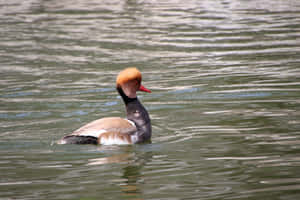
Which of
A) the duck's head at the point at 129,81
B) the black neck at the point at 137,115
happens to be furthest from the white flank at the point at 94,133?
the duck's head at the point at 129,81

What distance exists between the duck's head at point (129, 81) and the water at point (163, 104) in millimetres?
787

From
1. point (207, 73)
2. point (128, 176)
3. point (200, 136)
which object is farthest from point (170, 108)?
point (128, 176)

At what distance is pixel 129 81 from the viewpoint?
8.53 meters

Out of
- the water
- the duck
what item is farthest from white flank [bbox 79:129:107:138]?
the water

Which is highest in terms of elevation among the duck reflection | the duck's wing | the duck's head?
the duck's head

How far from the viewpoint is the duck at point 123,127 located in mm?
8094

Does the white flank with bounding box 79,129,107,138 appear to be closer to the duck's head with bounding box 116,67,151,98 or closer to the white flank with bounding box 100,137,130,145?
the white flank with bounding box 100,137,130,145

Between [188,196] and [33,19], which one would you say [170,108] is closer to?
[188,196]

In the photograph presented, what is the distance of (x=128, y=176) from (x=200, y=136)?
7.29 feet

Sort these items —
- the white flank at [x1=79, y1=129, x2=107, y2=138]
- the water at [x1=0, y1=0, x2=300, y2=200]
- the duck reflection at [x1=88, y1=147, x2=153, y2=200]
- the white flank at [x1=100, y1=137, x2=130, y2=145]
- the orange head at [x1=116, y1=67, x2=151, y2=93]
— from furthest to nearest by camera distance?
the orange head at [x1=116, y1=67, x2=151, y2=93], the white flank at [x1=100, y1=137, x2=130, y2=145], the white flank at [x1=79, y1=129, x2=107, y2=138], the water at [x1=0, y1=0, x2=300, y2=200], the duck reflection at [x1=88, y1=147, x2=153, y2=200]

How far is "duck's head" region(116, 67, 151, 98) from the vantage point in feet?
27.7

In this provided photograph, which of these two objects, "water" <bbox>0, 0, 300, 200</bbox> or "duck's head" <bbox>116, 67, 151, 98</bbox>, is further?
"duck's head" <bbox>116, 67, 151, 98</bbox>

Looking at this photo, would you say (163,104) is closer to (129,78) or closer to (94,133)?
(129,78)

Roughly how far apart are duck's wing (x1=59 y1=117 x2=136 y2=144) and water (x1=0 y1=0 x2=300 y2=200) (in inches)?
5.3
